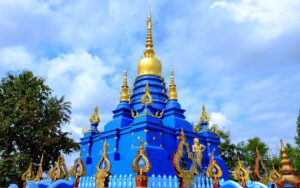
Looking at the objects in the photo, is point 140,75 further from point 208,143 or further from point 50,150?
point 50,150

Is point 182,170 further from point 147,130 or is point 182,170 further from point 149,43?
point 149,43

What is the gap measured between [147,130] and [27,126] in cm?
994

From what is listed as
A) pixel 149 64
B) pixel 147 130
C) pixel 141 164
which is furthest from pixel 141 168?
pixel 149 64

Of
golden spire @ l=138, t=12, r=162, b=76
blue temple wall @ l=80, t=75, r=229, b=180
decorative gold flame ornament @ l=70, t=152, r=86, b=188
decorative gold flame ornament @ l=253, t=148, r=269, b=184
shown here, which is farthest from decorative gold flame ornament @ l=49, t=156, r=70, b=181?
golden spire @ l=138, t=12, r=162, b=76

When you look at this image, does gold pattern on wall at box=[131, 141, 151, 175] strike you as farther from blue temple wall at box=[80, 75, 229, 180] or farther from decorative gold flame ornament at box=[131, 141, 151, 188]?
blue temple wall at box=[80, 75, 229, 180]

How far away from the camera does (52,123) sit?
80.6ft

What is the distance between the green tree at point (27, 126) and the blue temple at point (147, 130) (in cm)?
280

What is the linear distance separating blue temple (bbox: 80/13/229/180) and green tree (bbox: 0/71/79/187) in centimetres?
280

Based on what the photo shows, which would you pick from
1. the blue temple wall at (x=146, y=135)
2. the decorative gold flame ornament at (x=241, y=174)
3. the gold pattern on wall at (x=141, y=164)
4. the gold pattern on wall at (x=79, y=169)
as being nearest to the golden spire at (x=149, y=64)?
the blue temple wall at (x=146, y=135)

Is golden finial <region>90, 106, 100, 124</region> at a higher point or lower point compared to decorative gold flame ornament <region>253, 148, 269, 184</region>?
higher

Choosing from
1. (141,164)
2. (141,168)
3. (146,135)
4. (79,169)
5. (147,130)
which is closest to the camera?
(141,168)

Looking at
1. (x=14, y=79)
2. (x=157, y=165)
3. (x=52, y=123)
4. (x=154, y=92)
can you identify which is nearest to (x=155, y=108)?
(x=154, y=92)

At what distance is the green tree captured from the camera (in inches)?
845

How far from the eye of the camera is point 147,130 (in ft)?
65.6
